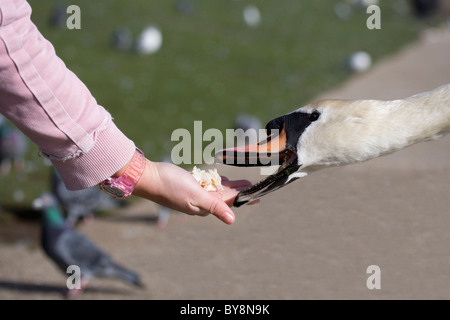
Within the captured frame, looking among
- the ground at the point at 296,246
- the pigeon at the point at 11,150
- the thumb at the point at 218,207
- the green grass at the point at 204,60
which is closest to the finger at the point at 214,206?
the thumb at the point at 218,207

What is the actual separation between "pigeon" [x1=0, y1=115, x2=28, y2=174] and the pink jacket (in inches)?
238

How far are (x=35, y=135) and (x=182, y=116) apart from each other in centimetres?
776

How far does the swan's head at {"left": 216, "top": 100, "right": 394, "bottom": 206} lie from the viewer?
253 cm

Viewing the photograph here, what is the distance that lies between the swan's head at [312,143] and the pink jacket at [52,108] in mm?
478

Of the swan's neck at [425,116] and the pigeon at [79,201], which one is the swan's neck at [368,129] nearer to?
the swan's neck at [425,116]

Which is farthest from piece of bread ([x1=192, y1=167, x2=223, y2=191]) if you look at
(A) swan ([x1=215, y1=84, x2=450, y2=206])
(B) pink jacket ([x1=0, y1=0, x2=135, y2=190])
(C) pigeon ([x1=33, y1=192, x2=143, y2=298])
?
(C) pigeon ([x1=33, y1=192, x2=143, y2=298])

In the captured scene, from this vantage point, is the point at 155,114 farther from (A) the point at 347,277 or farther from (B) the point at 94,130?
(B) the point at 94,130

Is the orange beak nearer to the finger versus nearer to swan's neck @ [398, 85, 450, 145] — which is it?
the finger

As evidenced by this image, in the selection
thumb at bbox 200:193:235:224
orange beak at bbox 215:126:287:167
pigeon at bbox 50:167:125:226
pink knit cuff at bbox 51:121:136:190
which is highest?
pigeon at bbox 50:167:125:226

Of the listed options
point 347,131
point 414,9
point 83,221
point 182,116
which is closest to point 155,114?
point 182,116

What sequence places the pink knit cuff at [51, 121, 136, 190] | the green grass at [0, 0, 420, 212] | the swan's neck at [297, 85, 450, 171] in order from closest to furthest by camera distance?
the pink knit cuff at [51, 121, 136, 190]
the swan's neck at [297, 85, 450, 171]
the green grass at [0, 0, 420, 212]

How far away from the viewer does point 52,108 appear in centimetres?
222

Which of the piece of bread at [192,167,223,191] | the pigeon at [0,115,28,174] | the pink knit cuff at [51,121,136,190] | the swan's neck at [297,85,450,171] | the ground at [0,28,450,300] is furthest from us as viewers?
the pigeon at [0,115,28,174]

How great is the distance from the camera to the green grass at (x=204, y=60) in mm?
9945
